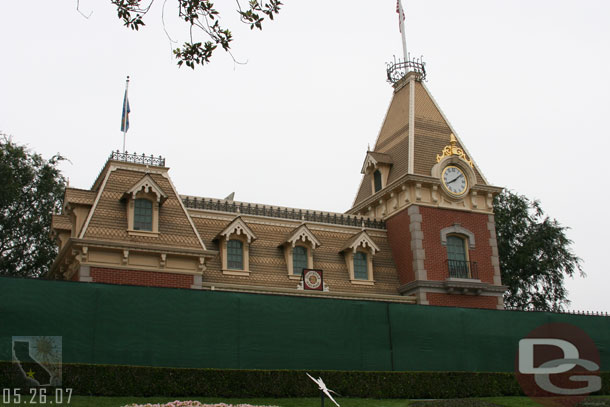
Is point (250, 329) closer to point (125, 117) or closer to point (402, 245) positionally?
point (402, 245)

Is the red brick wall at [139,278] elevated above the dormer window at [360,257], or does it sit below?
below

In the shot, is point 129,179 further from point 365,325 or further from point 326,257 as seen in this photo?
point 365,325

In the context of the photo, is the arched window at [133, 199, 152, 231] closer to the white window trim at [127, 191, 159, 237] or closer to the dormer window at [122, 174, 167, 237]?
the dormer window at [122, 174, 167, 237]

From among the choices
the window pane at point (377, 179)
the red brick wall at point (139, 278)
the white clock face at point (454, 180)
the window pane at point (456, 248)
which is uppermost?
the window pane at point (377, 179)

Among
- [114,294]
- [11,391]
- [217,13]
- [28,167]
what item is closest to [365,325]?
[114,294]

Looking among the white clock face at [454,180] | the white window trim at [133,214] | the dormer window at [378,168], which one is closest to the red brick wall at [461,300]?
the white clock face at [454,180]

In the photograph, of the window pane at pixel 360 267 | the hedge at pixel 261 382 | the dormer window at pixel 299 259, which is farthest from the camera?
the window pane at pixel 360 267

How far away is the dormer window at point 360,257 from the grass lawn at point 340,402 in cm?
923

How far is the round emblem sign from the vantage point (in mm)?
27139

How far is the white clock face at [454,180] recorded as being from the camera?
3102 centimetres

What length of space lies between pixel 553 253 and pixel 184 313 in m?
33.3

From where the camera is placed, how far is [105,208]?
80.4 feet

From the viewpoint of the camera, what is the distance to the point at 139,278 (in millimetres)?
23594

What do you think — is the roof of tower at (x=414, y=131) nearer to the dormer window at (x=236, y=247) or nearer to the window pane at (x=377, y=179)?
the window pane at (x=377, y=179)
